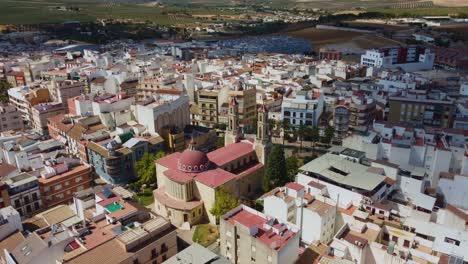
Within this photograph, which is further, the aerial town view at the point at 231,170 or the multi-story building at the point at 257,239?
the aerial town view at the point at 231,170

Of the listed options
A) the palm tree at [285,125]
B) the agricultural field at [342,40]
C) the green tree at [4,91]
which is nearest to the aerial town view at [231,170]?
the palm tree at [285,125]

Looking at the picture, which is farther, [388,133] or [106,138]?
[106,138]

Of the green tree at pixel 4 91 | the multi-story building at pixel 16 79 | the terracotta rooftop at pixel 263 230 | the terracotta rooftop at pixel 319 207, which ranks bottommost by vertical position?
the terracotta rooftop at pixel 263 230

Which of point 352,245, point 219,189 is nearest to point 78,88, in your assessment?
point 219,189

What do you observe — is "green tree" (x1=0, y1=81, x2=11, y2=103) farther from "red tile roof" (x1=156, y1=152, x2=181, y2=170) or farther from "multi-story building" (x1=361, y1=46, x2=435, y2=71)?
"multi-story building" (x1=361, y1=46, x2=435, y2=71)

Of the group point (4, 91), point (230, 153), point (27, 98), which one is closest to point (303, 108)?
point (230, 153)

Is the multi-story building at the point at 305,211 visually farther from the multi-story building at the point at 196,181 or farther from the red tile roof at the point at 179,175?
the red tile roof at the point at 179,175

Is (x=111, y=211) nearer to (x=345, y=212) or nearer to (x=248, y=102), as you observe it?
(x=345, y=212)

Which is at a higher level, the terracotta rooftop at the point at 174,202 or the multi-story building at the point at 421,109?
the multi-story building at the point at 421,109
